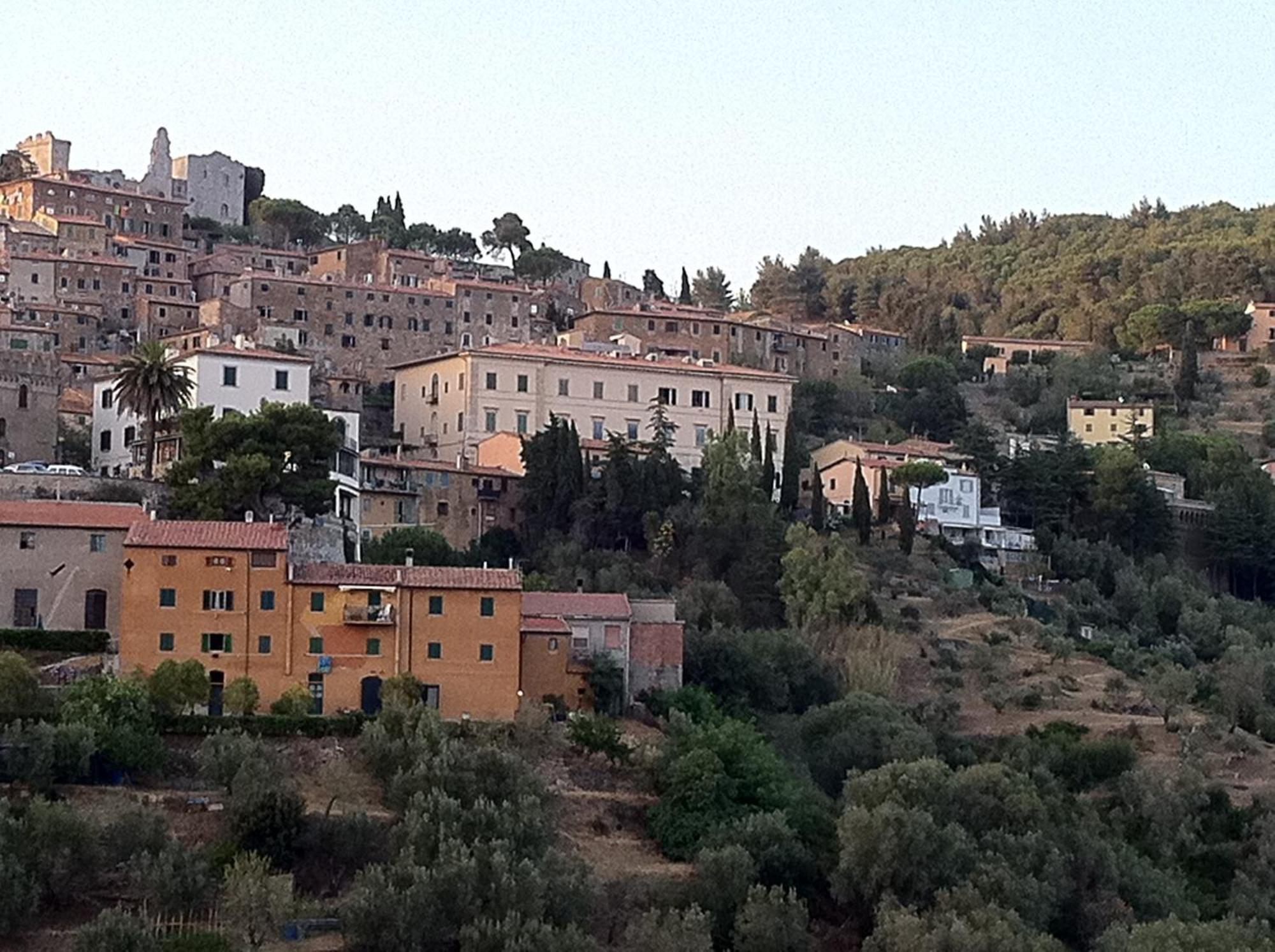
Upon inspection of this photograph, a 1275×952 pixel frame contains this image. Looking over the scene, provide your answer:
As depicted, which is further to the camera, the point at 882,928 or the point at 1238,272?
the point at 1238,272

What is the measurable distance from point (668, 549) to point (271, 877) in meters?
25.4

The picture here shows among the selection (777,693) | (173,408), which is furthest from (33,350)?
(777,693)

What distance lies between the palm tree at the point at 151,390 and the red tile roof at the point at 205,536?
10.6 meters

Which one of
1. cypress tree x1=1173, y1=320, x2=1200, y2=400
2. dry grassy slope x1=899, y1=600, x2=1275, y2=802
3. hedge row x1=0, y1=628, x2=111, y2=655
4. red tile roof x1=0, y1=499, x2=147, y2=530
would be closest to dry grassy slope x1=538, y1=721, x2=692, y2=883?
hedge row x1=0, y1=628, x2=111, y2=655

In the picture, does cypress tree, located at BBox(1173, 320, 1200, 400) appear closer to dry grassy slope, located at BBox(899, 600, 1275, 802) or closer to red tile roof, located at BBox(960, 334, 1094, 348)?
red tile roof, located at BBox(960, 334, 1094, 348)

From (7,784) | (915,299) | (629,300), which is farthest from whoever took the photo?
(915,299)

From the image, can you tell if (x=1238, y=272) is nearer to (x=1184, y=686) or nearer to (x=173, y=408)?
(x=1184, y=686)

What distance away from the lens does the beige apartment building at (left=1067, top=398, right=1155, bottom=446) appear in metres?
96.8

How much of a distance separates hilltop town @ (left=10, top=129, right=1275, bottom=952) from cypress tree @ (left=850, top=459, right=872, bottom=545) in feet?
2.55

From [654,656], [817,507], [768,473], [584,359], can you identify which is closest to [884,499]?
[817,507]

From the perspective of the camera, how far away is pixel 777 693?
55906 mm

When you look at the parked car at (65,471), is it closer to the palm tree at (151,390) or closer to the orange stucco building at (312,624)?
the palm tree at (151,390)

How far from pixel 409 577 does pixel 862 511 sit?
79.8 feet

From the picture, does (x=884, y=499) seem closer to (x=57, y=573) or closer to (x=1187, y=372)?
(x=57, y=573)
